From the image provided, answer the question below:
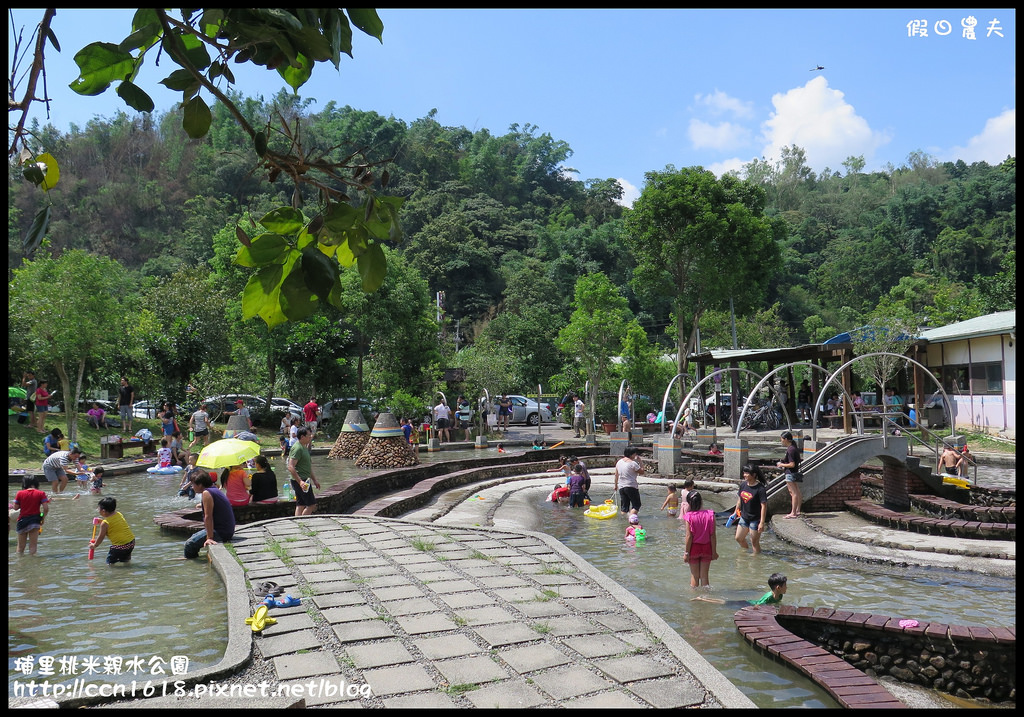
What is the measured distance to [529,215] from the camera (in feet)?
239

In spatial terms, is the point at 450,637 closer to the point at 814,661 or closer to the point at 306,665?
the point at 306,665

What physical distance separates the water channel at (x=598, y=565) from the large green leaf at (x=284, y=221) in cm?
414

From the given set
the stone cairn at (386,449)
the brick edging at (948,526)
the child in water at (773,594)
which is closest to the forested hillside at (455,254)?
the stone cairn at (386,449)

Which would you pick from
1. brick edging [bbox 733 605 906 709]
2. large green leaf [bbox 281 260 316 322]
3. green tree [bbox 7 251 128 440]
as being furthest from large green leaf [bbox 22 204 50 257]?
green tree [bbox 7 251 128 440]

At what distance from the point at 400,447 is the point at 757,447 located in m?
12.3

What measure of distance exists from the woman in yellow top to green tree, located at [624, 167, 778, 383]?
26.3 m

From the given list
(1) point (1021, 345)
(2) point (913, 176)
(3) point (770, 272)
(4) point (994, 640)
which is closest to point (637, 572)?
(4) point (994, 640)

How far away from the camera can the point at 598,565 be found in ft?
30.8

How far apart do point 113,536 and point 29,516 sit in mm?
1394

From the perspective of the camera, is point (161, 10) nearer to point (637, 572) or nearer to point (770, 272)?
point (637, 572)

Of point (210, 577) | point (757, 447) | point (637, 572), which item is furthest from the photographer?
point (757, 447)

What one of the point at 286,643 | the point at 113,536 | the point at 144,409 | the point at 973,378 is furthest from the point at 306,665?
the point at 144,409

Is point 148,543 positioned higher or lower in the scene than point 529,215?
lower

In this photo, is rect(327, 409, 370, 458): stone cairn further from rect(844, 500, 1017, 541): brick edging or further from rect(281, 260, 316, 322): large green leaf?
rect(281, 260, 316, 322): large green leaf
